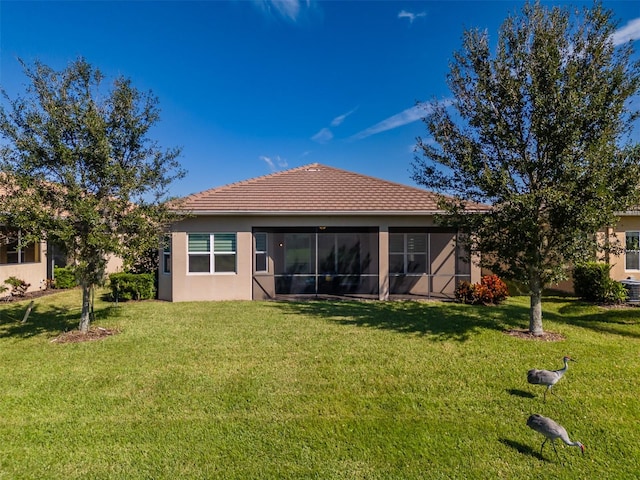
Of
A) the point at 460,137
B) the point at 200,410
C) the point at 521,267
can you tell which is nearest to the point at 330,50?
the point at 460,137

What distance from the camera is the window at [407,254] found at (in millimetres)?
14727

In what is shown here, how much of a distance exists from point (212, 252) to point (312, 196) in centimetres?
431

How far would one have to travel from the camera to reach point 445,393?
4.92 meters

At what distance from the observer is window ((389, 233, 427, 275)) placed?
14727 millimetres

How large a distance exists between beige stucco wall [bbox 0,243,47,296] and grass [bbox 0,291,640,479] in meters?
6.60

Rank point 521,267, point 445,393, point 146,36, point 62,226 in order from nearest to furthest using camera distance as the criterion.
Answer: point 445,393
point 62,226
point 521,267
point 146,36

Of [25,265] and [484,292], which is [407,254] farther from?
[25,265]

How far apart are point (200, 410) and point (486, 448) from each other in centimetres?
336

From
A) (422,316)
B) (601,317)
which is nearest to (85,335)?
(422,316)

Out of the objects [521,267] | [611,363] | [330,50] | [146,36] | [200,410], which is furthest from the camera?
[330,50]

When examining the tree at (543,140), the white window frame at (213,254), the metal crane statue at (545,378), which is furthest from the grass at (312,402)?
the white window frame at (213,254)

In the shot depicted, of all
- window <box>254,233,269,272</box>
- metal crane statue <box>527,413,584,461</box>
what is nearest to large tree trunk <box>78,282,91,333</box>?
window <box>254,233,269,272</box>

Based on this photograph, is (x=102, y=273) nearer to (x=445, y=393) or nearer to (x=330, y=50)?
(x=445, y=393)

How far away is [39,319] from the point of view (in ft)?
31.6
